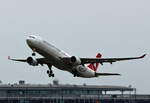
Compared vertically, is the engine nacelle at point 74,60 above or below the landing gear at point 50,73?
above

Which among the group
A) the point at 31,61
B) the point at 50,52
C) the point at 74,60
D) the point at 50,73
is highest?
the point at 50,52

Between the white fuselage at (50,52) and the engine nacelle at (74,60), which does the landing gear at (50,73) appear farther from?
the engine nacelle at (74,60)

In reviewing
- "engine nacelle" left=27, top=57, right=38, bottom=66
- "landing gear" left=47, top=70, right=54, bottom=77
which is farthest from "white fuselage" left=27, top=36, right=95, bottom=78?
"landing gear" left=47, top=70, right=54, bottom=77

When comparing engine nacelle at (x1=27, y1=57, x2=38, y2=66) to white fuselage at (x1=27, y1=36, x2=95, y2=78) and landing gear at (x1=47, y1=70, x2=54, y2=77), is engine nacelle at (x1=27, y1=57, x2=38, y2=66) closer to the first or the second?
white fuselage at (x1=27, y1=36, x2=95, y2=78)

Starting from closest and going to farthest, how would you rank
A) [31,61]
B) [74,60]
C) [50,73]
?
[74,60] < [31,61] < [50,73]

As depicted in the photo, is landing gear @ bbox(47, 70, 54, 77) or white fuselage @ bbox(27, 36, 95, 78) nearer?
white fuselage @ bbox(27, 36, 95, 78)

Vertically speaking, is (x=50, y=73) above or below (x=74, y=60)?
below

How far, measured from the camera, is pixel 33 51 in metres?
108

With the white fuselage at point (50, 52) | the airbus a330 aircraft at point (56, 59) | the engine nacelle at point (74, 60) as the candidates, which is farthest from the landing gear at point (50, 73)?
the engine nacelle at point (74, 60)

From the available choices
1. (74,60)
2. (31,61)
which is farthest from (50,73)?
(74,60)

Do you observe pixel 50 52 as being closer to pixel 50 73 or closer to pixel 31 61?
pixel 31 61

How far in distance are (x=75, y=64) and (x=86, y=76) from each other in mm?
10689

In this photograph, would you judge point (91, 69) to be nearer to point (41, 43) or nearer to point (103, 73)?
point (103, 73)

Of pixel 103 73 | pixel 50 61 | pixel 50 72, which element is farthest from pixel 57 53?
pixel 103 73
